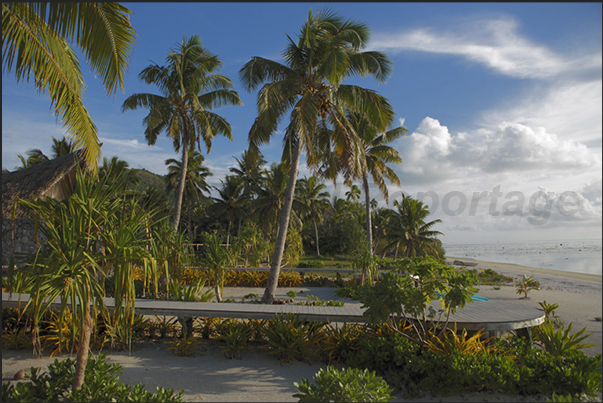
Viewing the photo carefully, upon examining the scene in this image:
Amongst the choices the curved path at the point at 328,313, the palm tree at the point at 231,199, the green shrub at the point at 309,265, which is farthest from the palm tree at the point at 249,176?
the curved path at the point at 328,313

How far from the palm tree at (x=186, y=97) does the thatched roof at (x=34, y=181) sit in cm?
369

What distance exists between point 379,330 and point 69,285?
190 inches

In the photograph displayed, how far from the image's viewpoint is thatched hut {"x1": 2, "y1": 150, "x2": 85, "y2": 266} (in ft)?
41.2

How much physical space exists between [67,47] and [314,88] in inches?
281

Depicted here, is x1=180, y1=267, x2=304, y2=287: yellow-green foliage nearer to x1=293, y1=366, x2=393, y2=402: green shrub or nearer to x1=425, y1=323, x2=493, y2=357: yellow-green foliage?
x1=425, y1=323, x2=493, y2=357: yellow-green foliage

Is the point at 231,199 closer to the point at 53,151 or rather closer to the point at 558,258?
the point at 53,151

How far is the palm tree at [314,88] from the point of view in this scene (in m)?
10.7

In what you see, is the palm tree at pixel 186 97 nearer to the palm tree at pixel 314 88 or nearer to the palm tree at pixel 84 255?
the palm tree at pixel 314 88

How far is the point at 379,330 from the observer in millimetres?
6328

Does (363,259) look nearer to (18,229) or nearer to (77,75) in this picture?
(77,75)

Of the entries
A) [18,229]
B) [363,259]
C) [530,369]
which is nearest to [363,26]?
[363,259]

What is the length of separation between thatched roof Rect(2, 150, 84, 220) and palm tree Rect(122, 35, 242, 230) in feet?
12.1

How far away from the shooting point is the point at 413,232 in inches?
987

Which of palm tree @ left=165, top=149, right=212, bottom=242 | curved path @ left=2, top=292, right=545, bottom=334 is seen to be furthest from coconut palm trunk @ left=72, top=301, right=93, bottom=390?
palm tree @ left=165, top=149, right=212, bottom=242
